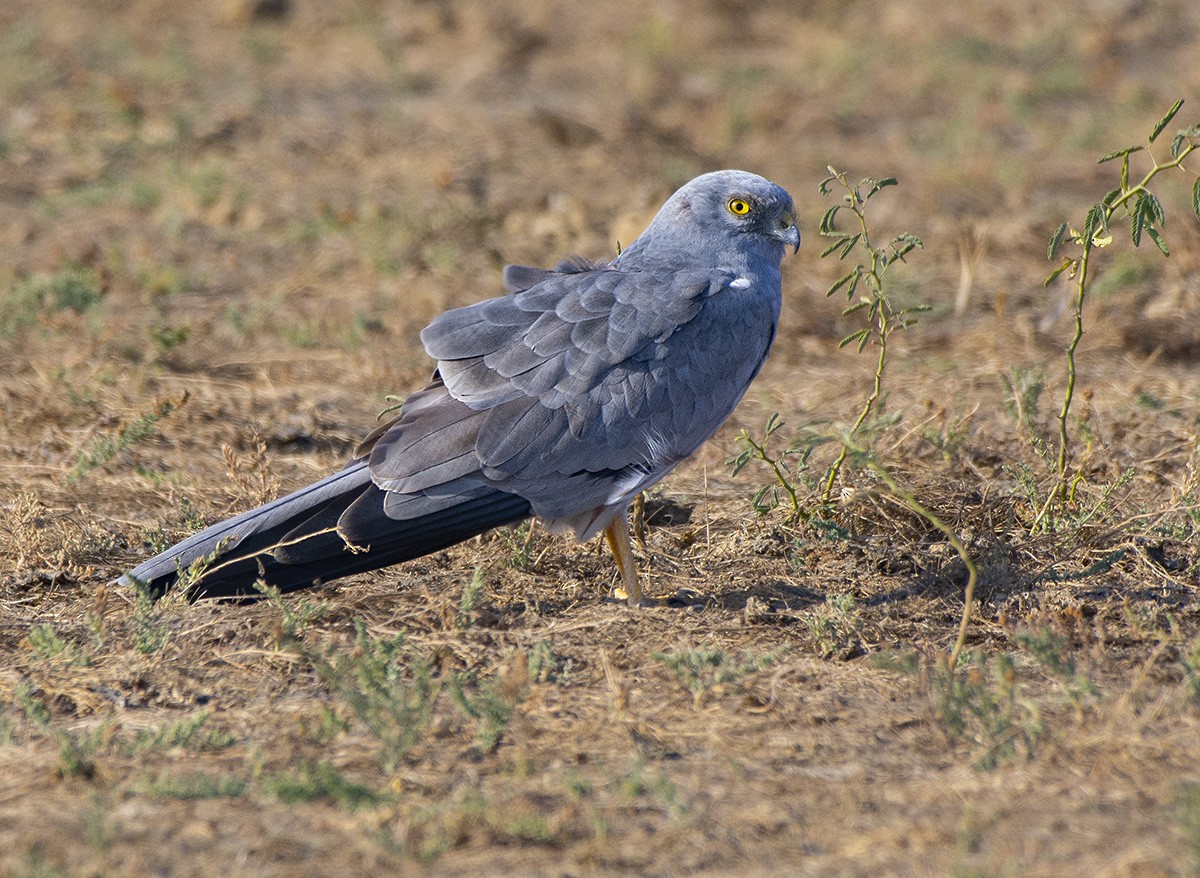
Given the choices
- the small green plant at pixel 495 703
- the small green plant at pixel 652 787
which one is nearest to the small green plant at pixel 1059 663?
the small green plant at pixel 652 787

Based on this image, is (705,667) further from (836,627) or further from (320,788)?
(320,788)

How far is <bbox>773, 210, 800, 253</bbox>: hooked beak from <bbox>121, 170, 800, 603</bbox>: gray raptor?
11.2 inches

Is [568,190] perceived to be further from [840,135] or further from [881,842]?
[881,842]

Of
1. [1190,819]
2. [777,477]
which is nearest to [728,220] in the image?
[777,477]

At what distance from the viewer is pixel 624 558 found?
15.8ft

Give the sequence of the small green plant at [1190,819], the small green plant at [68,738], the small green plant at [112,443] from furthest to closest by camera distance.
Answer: the small green plant at [112,443], the small green plant at [68,738], the small green plant at [1190,819]

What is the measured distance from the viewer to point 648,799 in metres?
3.55

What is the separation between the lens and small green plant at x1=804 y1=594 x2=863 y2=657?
4.44 meters

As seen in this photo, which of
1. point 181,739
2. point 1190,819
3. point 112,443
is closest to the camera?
point 1190,819

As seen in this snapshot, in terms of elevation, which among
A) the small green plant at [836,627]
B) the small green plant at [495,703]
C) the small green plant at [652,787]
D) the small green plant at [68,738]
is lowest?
the small green plant at [836,627]

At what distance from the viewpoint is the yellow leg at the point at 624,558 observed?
4801mm

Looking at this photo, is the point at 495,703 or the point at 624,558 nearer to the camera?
the point at 495,703

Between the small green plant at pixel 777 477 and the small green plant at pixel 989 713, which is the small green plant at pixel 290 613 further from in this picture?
the small green plant at pixel 989 713

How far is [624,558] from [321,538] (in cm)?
100
